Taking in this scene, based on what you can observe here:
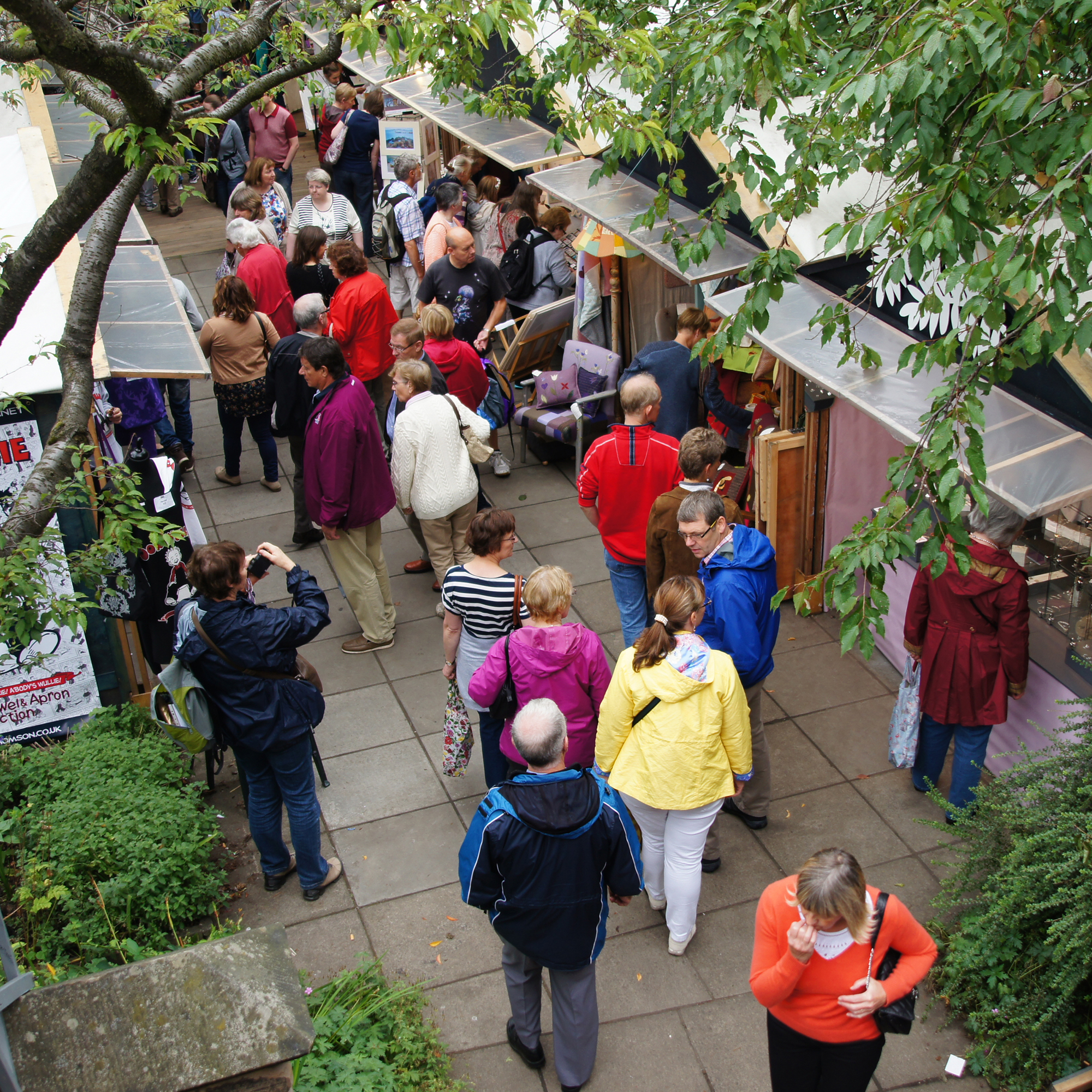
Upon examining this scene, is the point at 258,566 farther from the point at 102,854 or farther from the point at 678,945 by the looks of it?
the point at 678,945

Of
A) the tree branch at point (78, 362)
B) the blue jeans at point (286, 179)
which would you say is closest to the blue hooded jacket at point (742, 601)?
the tree branch at point (78, 362)

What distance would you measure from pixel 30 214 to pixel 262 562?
3.58 m

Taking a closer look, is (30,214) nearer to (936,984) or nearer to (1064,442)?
(1064,442)

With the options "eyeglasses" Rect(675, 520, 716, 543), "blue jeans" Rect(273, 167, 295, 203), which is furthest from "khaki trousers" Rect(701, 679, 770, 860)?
"blue jeans" Rect(273, 167, 295, 203)

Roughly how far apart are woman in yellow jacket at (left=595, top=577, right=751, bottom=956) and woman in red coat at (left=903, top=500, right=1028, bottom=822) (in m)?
1.10

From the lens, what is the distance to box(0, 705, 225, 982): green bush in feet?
15.3

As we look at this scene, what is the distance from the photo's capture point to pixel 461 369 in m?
7.59

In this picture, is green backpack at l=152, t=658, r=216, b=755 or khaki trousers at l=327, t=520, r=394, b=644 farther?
khaki trousers at l=327, t=520, r=394, b=644

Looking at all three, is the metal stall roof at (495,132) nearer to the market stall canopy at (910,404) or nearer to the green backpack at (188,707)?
the market stall canopy at (910,404)

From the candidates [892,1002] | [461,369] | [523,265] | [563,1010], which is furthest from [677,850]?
[523,265]

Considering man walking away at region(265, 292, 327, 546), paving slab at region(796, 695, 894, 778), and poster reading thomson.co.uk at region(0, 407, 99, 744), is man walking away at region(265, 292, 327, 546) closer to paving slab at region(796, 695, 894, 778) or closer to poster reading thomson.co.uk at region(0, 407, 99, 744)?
poster reading thomson.co.uk at region(0, 407, 99, 744)

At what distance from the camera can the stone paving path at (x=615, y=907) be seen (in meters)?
4.40

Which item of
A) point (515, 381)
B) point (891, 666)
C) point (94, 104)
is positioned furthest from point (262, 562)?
point (515, 381)

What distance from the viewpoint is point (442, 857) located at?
17.7 ft
